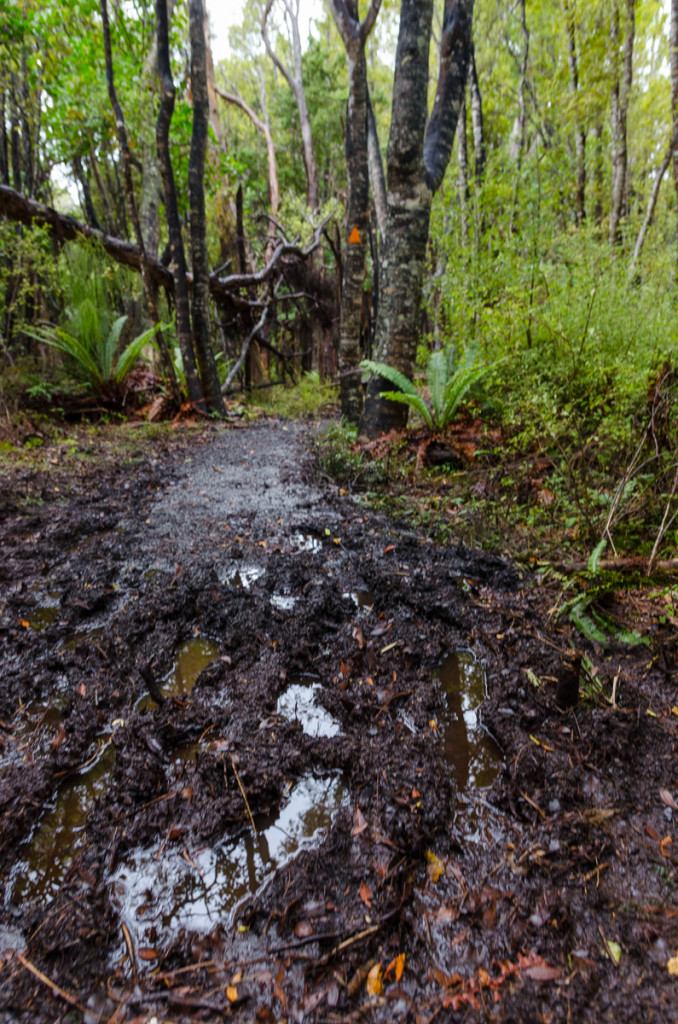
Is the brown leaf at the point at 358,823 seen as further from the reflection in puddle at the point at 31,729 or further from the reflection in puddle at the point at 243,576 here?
the reflection in puddle at the point at 243,576

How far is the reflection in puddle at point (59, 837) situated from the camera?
116 centimetres

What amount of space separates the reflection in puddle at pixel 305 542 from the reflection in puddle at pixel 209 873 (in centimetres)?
179

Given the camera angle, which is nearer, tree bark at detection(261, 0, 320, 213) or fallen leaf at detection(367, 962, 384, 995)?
fallen leaf at detection(367, 962, 384, 995)

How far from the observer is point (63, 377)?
23.8 feet

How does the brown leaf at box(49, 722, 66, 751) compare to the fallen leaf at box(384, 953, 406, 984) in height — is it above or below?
above

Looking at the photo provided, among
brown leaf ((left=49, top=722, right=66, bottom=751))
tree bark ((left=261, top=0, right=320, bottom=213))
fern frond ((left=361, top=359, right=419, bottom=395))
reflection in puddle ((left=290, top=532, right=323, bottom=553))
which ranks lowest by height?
reflection in puddle ((left=290, top=532, right=323, bottom=553))

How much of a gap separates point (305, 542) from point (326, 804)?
1913mm

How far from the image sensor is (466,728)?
169 cm

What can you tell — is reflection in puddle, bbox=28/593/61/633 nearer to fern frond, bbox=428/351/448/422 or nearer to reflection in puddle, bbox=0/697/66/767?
reflection in puddle, bbox=0/697/66/767

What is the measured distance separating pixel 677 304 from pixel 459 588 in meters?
3.56

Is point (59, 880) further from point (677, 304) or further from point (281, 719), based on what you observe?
point (677, 304)

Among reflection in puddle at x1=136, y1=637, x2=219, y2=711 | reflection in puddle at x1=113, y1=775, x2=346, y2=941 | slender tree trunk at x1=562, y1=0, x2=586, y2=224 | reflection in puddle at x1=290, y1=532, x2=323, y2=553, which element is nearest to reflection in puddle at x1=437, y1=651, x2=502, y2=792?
reflection in puddle at x1=113, y1=775, x2=346, y2=941

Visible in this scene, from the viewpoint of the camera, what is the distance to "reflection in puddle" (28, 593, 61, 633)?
7.19 ft

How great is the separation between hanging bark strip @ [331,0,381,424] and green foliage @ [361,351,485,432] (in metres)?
1.41
